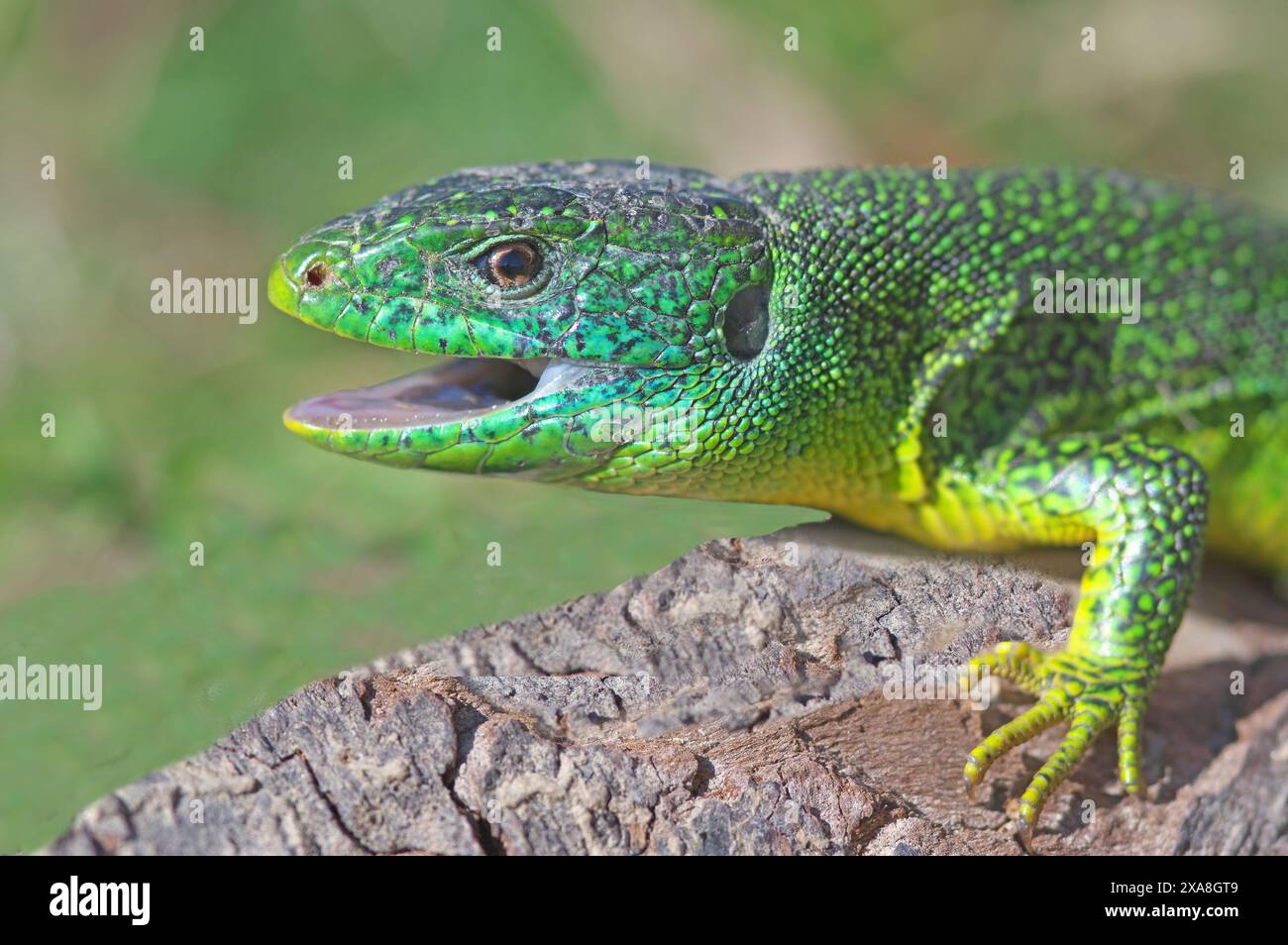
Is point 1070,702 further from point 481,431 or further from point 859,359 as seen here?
point 481,431

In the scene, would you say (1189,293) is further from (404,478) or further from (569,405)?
(404,478)

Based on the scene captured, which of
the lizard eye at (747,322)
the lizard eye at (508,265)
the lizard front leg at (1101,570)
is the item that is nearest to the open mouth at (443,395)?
the lizard eye at (508,265)

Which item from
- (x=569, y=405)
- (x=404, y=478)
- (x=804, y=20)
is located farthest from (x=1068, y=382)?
(x=804, y=20)

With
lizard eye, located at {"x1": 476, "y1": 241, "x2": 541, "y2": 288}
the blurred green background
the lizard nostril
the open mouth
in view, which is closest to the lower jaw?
the open mouth

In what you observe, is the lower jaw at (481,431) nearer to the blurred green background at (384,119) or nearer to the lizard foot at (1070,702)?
the lizard foot at (1070,702)

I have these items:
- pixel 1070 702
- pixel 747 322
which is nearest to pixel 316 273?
pixel 747 322

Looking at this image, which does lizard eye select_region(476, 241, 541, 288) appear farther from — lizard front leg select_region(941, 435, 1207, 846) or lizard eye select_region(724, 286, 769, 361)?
lizard front leg select_region(941, 435, 1207, 846)

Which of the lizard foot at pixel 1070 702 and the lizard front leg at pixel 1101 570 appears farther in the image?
the lizard front leg at pixel 1101 570
